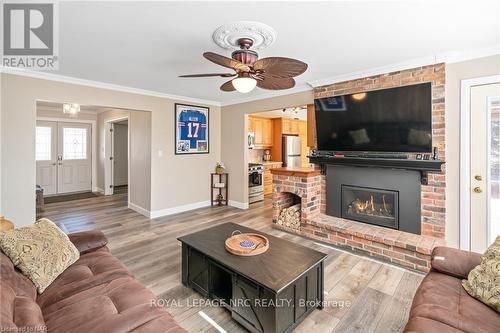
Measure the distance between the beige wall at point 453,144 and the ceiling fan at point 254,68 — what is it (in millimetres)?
1918

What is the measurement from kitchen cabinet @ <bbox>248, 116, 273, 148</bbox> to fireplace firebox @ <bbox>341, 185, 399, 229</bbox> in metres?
3.47

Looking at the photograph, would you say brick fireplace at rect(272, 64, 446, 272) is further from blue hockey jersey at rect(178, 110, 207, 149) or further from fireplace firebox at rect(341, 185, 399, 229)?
blue hockey jersey at rect(178, 110, 207, 149)

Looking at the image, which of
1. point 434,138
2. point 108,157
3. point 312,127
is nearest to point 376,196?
point 434,138

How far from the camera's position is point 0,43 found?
239 centimetres

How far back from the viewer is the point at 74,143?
→ 6930 millimetres

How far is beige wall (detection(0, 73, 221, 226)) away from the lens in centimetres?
322

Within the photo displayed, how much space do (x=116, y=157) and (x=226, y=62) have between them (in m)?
6.85

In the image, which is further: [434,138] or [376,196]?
[376,196]

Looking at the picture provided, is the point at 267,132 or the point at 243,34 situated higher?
the point at 243,34

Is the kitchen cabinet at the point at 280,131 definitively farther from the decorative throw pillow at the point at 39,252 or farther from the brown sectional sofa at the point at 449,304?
the decorative throw pillow at the point at 39,252

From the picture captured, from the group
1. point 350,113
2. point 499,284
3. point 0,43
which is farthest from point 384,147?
point 0,43

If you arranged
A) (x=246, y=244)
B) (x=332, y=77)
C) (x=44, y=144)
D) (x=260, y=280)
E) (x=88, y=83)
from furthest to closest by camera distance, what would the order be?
(x=44, y=144), (x=88, y=83), (x=332, y=77), (x=246, y=244), (x=260, y=280)

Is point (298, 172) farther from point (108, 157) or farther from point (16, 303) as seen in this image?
point (108, 157)

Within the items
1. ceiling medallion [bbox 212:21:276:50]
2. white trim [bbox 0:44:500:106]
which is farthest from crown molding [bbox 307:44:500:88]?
ceiling medallion [bbox 212:21:276:50]
